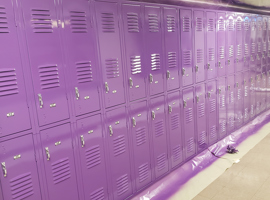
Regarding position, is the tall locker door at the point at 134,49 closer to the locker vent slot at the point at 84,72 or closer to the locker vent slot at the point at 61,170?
the locker vent slot at the point at 84,72

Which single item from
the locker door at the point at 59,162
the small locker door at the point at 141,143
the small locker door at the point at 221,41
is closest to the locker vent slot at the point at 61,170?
the locker door at the point at 59,162

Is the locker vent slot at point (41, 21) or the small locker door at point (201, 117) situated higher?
the locker vent slot at point (41, 21)

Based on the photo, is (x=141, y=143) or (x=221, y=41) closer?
(x=141, y=143)

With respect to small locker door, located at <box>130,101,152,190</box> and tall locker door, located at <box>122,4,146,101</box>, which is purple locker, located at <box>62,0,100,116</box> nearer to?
tall locker door, located at <box>122,4,146,101</box>

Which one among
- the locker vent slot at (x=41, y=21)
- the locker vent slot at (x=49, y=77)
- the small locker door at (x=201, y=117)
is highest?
A: the locker vent slot at (x=41, y=21)

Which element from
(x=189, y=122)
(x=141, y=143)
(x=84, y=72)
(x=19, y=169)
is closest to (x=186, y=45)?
(x=189, y=122)

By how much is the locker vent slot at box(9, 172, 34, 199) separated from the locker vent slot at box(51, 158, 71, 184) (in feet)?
0.77

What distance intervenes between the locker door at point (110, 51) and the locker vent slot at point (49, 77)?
0.59 meters

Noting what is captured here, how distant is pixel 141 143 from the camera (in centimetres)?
335

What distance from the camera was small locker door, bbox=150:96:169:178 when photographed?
3523 millimetres

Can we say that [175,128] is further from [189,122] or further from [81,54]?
[81,54]

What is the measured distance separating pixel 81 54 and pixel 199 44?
240 centimetres

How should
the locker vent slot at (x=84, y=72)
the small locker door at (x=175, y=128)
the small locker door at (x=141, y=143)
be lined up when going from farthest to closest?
1. the small locker door at (x=175, y=128)
2. the small locker door at (x=141, y=143)
3. the locker vent slot at (x=84, y=72)

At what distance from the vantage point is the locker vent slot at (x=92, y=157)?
2.68m
